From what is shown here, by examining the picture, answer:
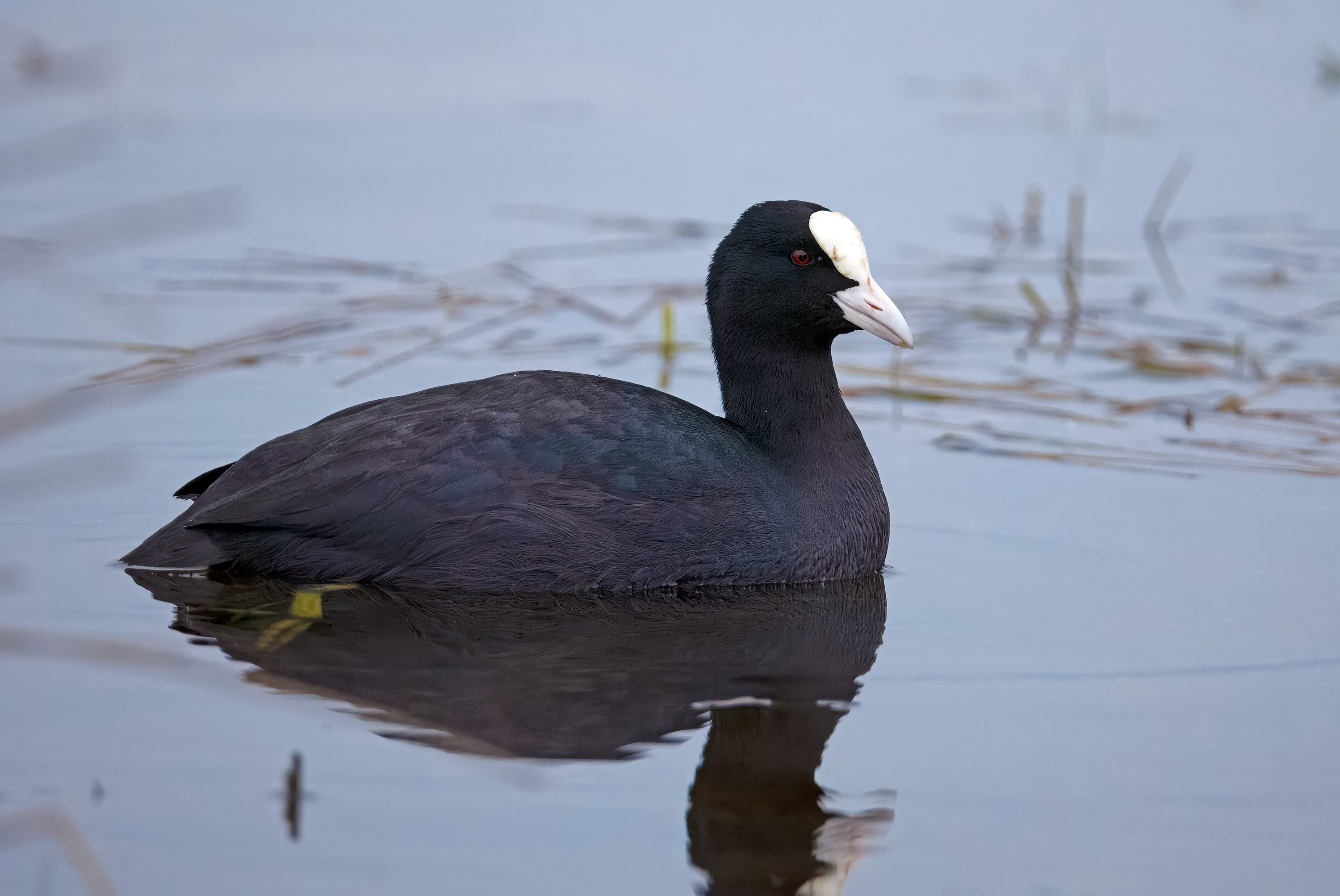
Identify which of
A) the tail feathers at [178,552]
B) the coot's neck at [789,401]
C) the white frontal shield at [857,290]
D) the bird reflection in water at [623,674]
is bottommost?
the bird reflection in water at [623,674]

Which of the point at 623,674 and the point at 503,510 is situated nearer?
the point at 623,674

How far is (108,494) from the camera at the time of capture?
16.7 ft

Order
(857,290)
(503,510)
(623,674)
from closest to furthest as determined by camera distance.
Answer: (623,674) < (503,510) < (857,290)

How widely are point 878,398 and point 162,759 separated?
11.1 feet

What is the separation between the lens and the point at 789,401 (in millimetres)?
4836

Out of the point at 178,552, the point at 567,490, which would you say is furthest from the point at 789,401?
the point at 178,552

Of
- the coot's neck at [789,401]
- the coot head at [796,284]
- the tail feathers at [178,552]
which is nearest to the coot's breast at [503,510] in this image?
the tail feathers at [178,552]

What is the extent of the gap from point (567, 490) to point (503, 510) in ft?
0.55

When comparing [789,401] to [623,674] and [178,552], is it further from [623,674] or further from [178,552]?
[178,552]

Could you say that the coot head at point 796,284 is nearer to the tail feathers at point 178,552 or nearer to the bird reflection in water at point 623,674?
the bird reflection in water at point 623,674

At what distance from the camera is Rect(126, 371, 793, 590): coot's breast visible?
4.37 metres

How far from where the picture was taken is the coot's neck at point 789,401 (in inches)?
189

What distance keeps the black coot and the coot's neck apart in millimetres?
12

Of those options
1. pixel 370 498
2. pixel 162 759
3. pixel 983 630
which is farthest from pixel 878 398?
pixel 162 759
